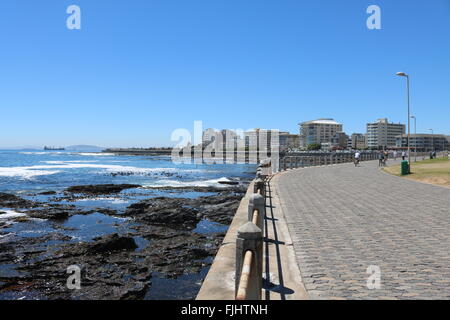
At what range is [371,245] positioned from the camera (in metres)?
6.92

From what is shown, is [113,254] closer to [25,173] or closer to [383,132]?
[25,173]

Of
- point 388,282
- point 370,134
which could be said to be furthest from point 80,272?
point 370,134

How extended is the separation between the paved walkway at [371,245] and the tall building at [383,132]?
634ft

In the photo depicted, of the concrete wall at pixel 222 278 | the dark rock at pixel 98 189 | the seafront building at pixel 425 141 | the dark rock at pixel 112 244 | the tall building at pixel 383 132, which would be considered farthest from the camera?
the tall building at pixel 383 132

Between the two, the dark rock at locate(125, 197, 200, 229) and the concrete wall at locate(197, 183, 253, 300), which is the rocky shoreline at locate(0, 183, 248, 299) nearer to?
the dark rock at locate(125, 197, 200, 229)

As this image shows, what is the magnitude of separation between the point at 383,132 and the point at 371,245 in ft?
673

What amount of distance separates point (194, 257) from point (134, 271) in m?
1.87

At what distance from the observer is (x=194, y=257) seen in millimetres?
10398

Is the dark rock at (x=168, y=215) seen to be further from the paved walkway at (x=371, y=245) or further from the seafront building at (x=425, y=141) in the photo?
the seafront building at (x=425, y=141)

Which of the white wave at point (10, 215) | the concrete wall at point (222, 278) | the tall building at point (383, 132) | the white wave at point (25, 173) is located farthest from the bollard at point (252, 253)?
the tall building at point (383, 132)

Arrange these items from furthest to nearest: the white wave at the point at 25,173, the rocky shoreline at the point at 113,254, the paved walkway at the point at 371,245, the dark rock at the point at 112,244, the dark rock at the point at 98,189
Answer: the white wave at the point at 25,173
the dark rock at the point at 98,189
the dark rock at the point at 112,244
the rocky shoreline at the point at 113,254
the paved walkway at the point at 371,245

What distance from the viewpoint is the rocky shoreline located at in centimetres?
845

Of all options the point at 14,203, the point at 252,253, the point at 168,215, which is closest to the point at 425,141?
the point at 168,215

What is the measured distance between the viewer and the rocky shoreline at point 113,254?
8445 millimetres
